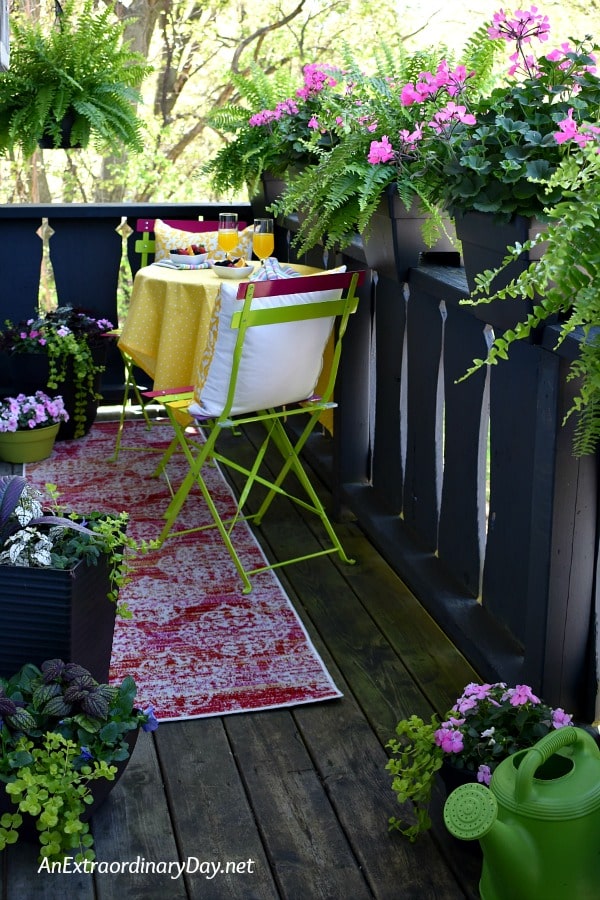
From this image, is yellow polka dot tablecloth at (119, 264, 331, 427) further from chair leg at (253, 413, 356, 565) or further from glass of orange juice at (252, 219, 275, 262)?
chair leg at (253, 413, 356, 565)

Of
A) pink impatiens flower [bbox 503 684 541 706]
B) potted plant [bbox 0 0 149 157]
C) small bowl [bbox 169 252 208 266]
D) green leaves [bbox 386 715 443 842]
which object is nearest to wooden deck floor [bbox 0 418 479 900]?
green leaves [bbox 386 715 443 842]

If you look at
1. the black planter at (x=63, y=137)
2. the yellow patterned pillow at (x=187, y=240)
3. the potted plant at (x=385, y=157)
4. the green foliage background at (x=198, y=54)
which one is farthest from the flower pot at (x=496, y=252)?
the green foliage background at (x=198, y=54)

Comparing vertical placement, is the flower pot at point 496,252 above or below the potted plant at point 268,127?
below

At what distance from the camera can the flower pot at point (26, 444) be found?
4.34 meters

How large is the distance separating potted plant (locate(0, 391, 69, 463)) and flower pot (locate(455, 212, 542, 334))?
2.54 metres

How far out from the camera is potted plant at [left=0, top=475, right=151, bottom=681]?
6.75 feet

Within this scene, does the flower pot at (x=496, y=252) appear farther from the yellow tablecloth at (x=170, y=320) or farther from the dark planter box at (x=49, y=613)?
the yellow tablecloth at (x=170, y=320)

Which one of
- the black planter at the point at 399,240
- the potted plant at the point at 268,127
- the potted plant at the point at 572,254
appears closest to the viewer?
the potted plant at the point at 572,254

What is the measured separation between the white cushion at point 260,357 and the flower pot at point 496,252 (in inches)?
33.0

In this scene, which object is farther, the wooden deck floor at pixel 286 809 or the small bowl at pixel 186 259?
Result: the small bowl at pixel 186 259

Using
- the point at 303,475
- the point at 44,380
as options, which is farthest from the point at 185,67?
the point at 303,475

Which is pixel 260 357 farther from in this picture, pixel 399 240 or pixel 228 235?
pixel 228 235

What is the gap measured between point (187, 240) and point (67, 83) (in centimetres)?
102

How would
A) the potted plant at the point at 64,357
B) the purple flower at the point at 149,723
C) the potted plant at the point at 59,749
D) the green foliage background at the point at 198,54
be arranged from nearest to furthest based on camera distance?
the potted plant at the point at 59,749
the purple flower at the point at 149,723
the potted plant at the point at 64,357
the green foliage background at the point at 198,54
